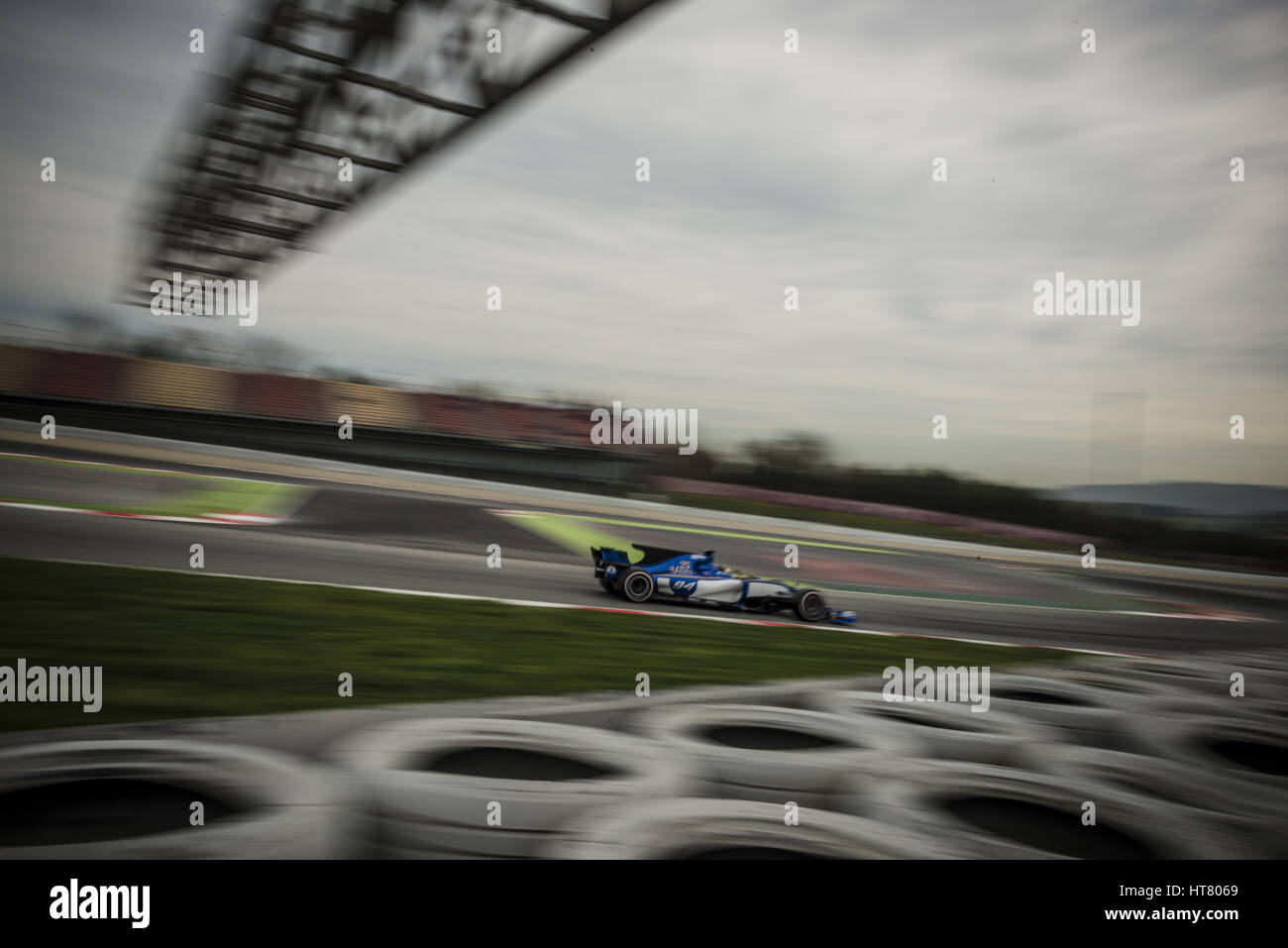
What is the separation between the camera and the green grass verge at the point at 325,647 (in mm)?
3795

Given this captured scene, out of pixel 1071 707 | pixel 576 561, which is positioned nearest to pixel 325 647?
pixel 1071 707

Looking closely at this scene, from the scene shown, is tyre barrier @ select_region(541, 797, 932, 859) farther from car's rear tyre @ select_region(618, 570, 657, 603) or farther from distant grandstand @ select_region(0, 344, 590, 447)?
distant grandstand @ select_region(0, 344, 590, 447)

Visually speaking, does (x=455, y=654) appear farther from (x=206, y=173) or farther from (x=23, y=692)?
(x=206, y=173)

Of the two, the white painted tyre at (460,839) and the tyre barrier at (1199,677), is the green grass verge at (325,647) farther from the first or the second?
the white painted tyre at (460,839)

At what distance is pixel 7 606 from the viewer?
15.6 feet

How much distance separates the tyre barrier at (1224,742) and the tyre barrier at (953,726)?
533 mm

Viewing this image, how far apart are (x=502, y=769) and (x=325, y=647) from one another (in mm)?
2403

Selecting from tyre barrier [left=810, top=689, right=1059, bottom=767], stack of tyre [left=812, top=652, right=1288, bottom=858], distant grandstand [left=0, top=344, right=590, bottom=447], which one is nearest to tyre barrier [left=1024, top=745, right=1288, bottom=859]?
stack of tyre [left=812, top=652, right=1288, bottom=858]

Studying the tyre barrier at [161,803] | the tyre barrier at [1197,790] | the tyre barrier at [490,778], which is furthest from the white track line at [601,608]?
the tyre barrier at [1197,790]

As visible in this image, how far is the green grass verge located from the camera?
3795 millimetres

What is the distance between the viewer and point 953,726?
3.96 metres

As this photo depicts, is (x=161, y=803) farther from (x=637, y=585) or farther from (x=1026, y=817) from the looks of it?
(x=637, y=585)

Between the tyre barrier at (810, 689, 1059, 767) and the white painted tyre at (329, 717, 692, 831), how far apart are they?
1369mm
